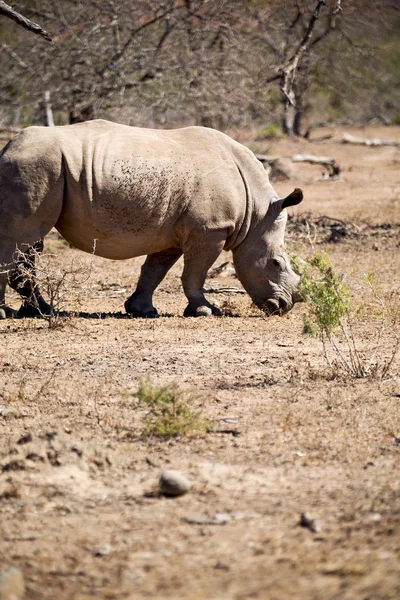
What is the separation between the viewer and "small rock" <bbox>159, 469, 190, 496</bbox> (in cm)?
483

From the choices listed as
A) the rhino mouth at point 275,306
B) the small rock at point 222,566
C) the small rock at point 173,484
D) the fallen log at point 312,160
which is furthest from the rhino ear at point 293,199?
the fallen log at point 312,160

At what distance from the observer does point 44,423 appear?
590cm

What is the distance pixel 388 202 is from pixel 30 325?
29.0 ft

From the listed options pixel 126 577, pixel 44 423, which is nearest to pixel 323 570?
pixel 126 577

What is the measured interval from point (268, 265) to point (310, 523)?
199 inches

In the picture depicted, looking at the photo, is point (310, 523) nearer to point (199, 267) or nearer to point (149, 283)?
point (199, 267)

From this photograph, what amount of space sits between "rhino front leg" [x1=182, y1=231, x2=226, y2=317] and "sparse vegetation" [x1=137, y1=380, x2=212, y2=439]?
303cm

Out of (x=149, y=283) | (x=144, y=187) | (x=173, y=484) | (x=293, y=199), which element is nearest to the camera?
(x=173, y=484)

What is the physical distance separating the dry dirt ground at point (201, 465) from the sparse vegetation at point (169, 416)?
70 millimetres

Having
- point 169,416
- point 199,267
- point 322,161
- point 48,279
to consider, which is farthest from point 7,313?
point 322,161

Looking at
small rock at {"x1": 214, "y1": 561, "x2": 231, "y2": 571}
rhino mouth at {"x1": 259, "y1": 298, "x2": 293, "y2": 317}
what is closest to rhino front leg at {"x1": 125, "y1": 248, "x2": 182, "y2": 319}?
rhino mouth at {"x1": 259, "y1": 298, "x2": 293, "y2": 317}

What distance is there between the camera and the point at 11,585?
3801mm

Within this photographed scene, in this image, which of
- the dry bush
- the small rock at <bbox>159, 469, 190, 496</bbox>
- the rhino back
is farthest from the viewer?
the rhino back

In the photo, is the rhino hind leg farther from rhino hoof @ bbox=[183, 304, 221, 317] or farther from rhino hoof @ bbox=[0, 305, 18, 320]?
rhino hoof @ bbox=[183, 304, 221, 317]
